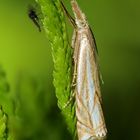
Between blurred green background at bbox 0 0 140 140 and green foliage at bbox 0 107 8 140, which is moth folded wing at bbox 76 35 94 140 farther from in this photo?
green foliage at bbox 0 107 8 140

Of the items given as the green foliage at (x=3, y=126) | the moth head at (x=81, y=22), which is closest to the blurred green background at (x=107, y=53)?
the moth head at (x=81, y=22)

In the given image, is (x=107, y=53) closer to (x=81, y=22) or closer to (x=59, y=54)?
(x=81, y=22)

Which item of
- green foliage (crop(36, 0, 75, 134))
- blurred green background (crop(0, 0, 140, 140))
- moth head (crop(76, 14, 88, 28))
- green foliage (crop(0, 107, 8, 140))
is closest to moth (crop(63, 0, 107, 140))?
moth head (crop(76, 14, 88, 28))

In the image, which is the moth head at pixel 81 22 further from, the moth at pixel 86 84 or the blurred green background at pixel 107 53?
the blurred green background at pixel 107 53

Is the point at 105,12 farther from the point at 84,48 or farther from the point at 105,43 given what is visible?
the point at 84,48

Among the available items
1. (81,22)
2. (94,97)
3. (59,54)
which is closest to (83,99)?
(94,97)

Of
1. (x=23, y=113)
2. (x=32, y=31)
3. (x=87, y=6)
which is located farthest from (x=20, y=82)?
(x=87, y=6)
